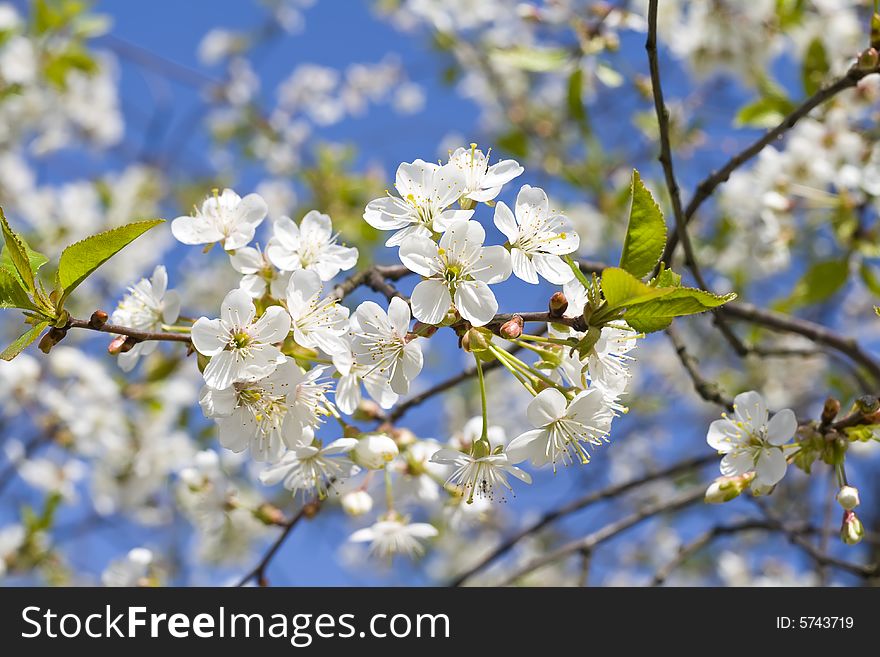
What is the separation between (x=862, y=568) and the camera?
193 centimetres

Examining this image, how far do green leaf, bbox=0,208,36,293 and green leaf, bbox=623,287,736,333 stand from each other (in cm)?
87

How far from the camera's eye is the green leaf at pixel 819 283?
2.50m

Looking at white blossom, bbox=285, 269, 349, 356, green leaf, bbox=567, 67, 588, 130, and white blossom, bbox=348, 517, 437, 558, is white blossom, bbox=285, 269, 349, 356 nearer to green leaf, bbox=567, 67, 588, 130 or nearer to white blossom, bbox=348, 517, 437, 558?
white blossom, bbox=348, 517, 437, 558

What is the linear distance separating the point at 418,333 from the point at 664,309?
1.19 ft

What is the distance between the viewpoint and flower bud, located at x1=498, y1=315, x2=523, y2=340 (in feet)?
3.72

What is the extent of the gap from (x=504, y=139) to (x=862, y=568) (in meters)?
2.49

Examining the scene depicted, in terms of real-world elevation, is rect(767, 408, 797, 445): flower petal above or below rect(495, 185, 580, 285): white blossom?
below

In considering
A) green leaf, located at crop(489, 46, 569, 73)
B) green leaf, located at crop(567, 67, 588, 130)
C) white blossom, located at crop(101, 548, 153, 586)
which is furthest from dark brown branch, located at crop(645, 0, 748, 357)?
white blossom, located at crop(101, 548, 153, 586)

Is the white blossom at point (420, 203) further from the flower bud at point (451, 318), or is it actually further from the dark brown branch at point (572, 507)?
the dark brown branch at point (572, 507)

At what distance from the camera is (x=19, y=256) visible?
1187 mm

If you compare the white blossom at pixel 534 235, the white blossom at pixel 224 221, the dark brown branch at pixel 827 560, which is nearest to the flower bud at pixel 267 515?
the white blossom at pixel 224 221

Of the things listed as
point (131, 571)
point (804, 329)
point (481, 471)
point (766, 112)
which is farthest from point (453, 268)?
point (766, 112)

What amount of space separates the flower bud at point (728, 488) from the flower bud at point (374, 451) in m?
0.55
